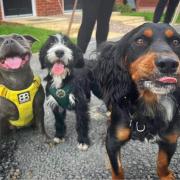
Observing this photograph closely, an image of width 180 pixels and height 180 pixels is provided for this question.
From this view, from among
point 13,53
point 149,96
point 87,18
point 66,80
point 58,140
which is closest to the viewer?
point 149,96

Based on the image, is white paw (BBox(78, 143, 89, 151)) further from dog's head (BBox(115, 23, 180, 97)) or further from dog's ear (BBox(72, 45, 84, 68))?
dog's head (BBox(115, 23, 180, 97))

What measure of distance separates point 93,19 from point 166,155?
217cm

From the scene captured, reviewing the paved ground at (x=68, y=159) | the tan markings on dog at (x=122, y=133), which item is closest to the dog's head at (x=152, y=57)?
the tan markings on dog at (x=122, y=133)

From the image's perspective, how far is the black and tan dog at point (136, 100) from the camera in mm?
2465

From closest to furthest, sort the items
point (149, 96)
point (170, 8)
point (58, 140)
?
point (149, 96) < point (58, 140) < point (170, 8)

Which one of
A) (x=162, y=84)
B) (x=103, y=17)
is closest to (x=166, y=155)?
(x=162, y=84)

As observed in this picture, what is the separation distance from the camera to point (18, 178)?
296cm

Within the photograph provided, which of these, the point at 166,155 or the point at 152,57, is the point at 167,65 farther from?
the point at 166,155

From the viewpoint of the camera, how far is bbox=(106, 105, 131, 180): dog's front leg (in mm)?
2676

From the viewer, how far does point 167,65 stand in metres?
2.13

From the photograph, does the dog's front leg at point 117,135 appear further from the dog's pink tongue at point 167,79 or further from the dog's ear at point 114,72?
the dog's pink tongue at point 167,79

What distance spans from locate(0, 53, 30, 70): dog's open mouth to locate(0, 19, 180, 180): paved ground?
81cm

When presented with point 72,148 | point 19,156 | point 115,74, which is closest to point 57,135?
point 72,148

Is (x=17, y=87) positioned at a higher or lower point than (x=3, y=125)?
higher
